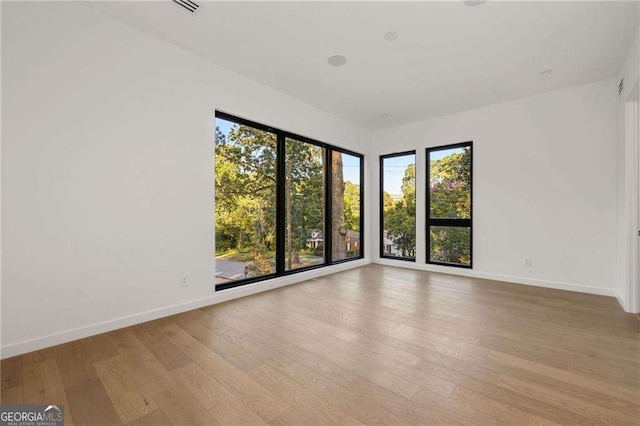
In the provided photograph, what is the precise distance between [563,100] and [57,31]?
5.92m

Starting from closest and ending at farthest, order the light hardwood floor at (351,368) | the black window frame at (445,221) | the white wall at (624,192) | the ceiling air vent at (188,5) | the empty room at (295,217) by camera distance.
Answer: the light hardwood floor at (351,368) < the empty room at (295,217) < the ceiling air vent at (188,5) < the white wall at (624,192) < the black window frame at (445,221)

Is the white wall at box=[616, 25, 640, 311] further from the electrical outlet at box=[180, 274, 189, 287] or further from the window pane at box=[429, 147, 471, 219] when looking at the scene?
the electrical outlet at box=[180, 274, 189, 287]

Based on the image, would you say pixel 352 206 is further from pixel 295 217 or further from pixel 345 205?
pixel 295 217

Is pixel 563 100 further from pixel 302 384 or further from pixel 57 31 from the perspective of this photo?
pixel 57 31

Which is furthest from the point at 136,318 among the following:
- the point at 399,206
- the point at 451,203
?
the point at 451,203

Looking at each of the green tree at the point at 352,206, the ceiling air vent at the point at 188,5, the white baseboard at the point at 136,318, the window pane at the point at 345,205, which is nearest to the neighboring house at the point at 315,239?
the window pane at the point at 345,205

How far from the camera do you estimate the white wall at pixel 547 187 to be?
3725mm

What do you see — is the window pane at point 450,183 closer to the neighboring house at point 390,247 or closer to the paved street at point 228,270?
the neighboring house at point 390,247

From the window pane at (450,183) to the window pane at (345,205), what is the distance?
1.51 metres

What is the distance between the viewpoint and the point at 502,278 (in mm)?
4480

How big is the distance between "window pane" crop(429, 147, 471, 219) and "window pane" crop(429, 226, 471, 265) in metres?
0.25

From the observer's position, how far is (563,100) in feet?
13.0

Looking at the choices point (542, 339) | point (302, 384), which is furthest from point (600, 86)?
point (302, 384)

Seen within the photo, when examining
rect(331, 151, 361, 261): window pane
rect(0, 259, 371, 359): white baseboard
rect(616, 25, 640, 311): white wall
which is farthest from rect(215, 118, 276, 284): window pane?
rect(616, 25, 640, 311): white wall
